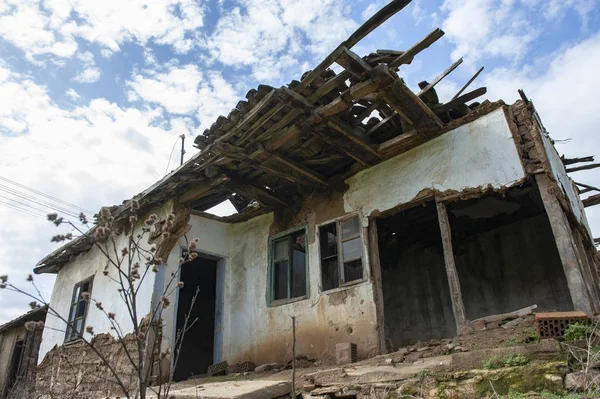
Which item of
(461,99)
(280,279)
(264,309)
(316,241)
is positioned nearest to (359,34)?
(461,99)

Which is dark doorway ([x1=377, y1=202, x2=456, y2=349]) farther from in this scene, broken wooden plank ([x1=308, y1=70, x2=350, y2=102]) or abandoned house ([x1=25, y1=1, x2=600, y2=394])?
broken wooden plank ([x1=308, y1=70, x2=350, y2=102])

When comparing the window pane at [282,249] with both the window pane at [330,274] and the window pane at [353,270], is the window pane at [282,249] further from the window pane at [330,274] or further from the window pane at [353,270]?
the window pane at [353,270]

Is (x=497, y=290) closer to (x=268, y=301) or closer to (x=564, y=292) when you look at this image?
(x=564, y=292)

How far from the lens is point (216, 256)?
9.16m

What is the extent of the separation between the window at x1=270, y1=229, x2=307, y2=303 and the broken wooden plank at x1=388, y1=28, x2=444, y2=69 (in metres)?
3.74

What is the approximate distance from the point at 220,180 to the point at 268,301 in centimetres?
240

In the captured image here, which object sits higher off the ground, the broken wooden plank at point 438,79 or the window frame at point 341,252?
the broken wooden plank at point 438,79

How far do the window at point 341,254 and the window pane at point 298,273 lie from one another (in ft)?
2.02

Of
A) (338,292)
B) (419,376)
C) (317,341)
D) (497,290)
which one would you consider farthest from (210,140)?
(497,290)

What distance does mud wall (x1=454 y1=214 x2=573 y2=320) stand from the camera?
9.13m

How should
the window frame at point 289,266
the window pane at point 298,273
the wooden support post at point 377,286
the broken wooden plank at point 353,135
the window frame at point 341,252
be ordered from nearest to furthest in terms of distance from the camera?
1. the broken wooden plank at point 353,135
2. the wooden support post at point 377,286
3. the window frame at point 341,252
4. the window frame at point 289,266
5. the window pane at point 298,273

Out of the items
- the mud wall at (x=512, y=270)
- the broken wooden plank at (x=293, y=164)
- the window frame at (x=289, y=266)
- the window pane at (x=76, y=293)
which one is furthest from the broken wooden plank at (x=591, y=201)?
the window pane at (x=76, y=293)

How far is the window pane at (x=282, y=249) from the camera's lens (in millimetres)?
8492

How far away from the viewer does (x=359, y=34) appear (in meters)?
5.24
